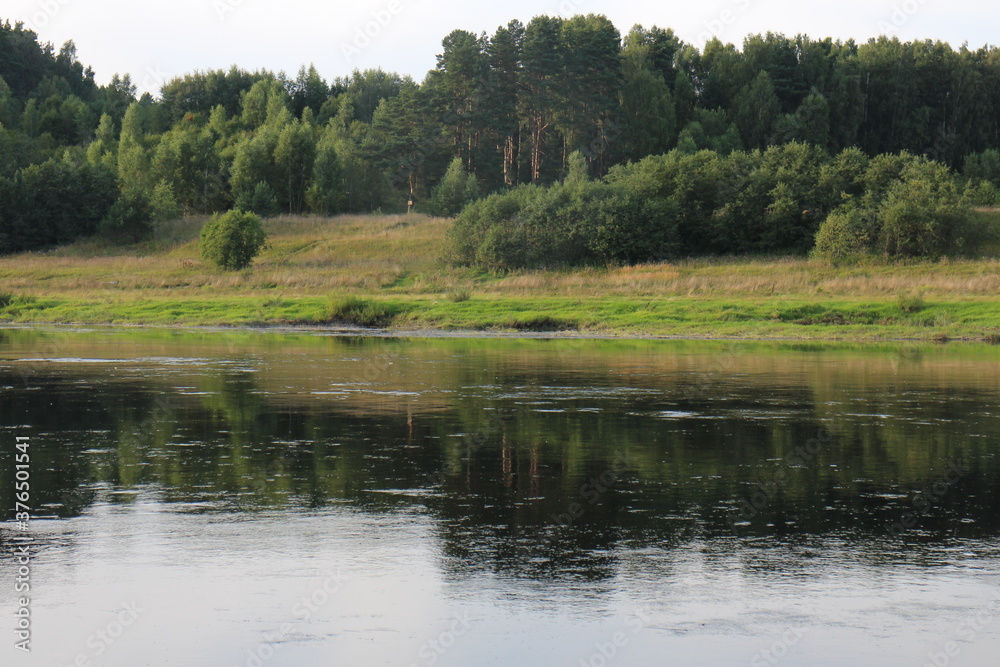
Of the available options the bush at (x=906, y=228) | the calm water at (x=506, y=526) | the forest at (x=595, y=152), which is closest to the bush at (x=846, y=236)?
the bush at (x=906, y=228)

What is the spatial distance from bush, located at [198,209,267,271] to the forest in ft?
42.3

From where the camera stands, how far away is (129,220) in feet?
283

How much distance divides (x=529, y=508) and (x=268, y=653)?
177 inches

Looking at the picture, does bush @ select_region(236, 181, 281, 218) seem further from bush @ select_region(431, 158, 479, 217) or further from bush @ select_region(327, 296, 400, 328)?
bush @ select_region(327, 296, 400, 328)

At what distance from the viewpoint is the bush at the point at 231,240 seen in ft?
206

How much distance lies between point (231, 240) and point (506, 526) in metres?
55.9

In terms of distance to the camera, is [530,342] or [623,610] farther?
[530,342]

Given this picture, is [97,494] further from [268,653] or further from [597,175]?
[597,175]

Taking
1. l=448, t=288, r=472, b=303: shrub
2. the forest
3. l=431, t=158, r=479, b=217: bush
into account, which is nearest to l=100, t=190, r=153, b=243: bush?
the forest

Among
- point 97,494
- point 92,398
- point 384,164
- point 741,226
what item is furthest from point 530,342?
point 384,164

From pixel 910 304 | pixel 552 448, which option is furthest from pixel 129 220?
pixel 552 448

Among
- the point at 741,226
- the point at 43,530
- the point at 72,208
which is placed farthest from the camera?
the point at 72,208

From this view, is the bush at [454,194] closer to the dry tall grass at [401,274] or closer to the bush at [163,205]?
the dry tall grass at [401,274]

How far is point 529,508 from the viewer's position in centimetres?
1115
